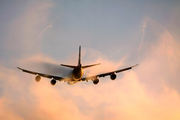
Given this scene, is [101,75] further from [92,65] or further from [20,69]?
[20,69]

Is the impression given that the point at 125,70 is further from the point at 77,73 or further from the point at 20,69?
the point at 20,69

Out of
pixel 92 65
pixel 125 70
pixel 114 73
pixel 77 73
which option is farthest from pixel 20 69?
pixel 125 70

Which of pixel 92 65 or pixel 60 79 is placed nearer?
pixel 92 65

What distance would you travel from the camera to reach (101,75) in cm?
3591

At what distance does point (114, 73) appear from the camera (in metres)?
33.4

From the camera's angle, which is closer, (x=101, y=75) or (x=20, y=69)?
(x=20, y=69)

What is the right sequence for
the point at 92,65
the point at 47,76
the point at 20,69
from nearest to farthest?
1. the point at 92,65
2. the point at 20,69
3. the point at 47,76

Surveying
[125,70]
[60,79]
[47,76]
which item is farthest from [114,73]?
[47,76]

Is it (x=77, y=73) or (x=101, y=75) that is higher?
(x=101, y=75)

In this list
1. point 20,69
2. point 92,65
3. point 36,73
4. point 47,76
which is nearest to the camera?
point 92,65

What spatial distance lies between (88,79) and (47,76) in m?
10.5

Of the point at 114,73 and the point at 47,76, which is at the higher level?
the point at 47,76

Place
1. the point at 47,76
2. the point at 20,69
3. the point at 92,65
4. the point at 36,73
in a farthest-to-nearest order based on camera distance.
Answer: the point at 47,76, the point at 36,73, the point at 20,69, the point at 92,65

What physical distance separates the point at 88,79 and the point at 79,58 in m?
7.38
